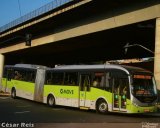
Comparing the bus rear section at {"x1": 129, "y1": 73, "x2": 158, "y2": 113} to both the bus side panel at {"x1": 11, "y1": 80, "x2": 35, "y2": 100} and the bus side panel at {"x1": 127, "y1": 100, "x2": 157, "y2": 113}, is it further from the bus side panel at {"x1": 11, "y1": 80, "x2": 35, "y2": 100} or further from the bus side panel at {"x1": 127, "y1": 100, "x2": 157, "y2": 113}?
the bus side panel at {"x1": 11, "y1": 80, "x2": 35, "y2": 100}

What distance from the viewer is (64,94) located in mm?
26516

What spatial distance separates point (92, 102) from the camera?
23.8 meters

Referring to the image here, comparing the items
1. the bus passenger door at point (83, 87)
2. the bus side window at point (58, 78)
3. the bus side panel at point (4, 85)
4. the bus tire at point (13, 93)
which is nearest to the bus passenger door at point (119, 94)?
the bus passenger door at point (83, 87)

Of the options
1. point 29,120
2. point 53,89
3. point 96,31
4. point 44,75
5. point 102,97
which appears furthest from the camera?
point 96,31

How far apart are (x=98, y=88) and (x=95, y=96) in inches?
19.6

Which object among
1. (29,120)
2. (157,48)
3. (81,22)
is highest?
(81,22)

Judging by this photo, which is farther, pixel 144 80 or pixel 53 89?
pixel 53 89

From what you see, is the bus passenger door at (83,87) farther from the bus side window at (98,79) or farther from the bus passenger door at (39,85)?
the bus passenger door at (39,85)

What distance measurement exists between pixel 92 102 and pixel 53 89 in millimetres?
4801

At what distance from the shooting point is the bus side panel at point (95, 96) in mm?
22639

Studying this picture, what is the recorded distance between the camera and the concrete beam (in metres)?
28.8

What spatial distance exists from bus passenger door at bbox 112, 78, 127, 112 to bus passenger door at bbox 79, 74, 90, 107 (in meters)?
2.29

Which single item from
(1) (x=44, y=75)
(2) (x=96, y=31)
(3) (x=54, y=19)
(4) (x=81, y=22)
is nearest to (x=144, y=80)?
(1) (x=44, y=75)

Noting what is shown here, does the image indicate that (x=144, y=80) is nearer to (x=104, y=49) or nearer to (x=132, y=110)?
(x=132, y=110)
